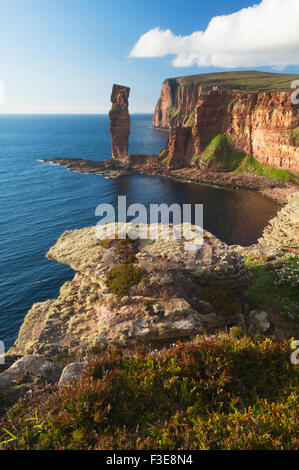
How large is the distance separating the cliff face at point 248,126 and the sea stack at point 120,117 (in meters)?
20.2

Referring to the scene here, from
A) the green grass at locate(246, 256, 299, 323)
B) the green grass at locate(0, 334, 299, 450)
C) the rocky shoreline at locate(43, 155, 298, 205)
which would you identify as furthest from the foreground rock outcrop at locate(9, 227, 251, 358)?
the rocky shoreline at locate(43, 155, 298, 205)

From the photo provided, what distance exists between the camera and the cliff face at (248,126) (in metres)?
73.1

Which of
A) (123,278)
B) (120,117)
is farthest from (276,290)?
(120,117)

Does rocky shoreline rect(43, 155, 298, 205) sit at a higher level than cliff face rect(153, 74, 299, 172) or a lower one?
lower

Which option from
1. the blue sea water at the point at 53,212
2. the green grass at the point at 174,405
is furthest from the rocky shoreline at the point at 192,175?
the green grass at the point at 174,405

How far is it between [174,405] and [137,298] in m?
8.11

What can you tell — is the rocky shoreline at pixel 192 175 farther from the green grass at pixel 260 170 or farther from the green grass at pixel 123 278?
the green grass at pixel 123 278

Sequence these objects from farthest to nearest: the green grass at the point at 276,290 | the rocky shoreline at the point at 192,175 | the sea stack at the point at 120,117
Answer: the sea stack at the point at 120,117, the rocky shoreline at the point at 192,175, the green grass at the point at 276,290

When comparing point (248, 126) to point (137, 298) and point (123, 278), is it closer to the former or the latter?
point (123, 278)

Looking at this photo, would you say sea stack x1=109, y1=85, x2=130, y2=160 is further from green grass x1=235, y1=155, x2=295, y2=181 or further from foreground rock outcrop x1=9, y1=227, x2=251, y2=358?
foreground rock outcrop x1=9, y1=227, x2=251, y2=358

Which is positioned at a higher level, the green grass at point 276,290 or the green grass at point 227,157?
the green grass at point 227,157

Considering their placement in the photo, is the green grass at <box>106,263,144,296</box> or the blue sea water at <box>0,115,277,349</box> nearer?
the green grass at <box>106,263,144,296</box>

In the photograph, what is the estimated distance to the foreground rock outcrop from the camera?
45.5 ft

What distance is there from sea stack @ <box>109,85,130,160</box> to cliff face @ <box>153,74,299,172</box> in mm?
20204
